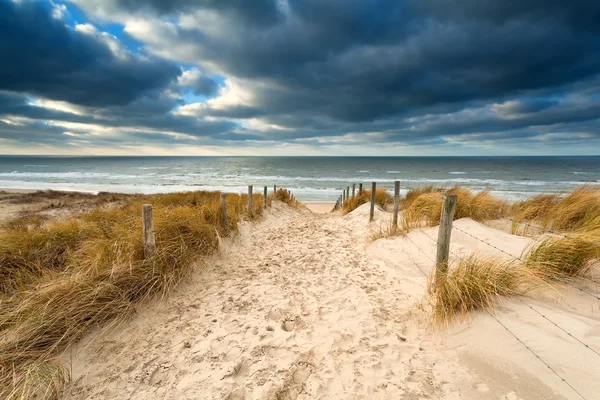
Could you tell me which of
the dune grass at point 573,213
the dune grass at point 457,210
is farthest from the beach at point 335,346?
the dune grass at point 573,213

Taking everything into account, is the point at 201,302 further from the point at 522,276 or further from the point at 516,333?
the point at 522,276

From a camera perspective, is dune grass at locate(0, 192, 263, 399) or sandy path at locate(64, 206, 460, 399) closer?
sandy path at locate(64, 206, 460, 399)

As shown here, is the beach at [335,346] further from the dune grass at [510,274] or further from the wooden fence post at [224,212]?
the wooden fence post at [224,212]

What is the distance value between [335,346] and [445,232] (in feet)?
7.90

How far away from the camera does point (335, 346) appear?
10.9 ft

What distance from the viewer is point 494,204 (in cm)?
930

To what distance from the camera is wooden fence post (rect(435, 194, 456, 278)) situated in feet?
13.3

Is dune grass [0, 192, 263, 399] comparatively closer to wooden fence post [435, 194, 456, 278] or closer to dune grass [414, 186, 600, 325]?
dune grass [414, 186, 600, 325]

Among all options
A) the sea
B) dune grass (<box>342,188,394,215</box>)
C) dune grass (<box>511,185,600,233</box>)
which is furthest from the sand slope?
dune grass (<box>342,188,394,215</box>)

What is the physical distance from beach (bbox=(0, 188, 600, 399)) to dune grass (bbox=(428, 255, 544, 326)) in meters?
0.12

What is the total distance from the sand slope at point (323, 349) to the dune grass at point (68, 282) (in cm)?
28

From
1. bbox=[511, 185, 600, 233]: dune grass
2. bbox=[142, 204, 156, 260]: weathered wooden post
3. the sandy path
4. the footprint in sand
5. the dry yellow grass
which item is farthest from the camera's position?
bbox=[511, 185, 600, 233]: dune grass

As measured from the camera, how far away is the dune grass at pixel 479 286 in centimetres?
341

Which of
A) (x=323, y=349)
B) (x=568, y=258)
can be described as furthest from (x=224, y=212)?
(x=568, y=258)
